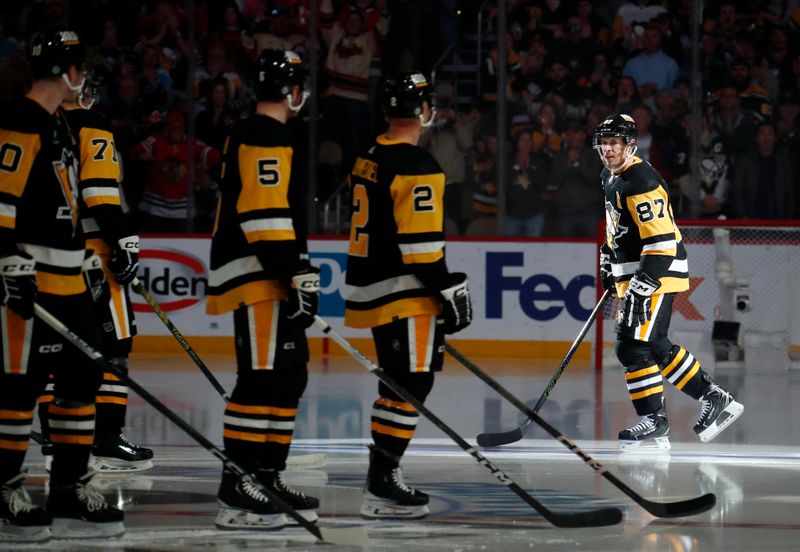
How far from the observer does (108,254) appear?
4.92 metres

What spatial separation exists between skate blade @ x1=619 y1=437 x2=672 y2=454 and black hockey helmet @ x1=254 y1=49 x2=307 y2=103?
8.11ft

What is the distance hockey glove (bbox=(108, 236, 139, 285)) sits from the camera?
4.83 m

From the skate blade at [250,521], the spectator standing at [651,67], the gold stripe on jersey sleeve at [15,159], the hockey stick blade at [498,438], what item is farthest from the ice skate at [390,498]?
the spectator standing at [651,67]

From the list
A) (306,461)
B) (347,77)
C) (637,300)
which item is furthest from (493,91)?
(306,461)

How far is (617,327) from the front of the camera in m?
5.91

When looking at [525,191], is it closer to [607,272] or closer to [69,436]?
[607,272]

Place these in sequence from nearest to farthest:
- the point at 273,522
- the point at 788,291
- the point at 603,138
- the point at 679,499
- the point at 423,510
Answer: the point at 273,522 < the point at 423,510 < the point at 679,499 < the point at 603,138 < the point at 788,291

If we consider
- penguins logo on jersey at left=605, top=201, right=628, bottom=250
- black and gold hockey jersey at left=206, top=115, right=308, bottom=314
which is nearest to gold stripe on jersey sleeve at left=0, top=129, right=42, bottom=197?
black and gold hockey jersey at left=206, top=115, right=308, bottom=314

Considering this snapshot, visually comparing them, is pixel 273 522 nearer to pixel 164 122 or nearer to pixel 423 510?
pixel 423 510

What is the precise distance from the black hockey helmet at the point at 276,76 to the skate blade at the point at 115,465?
5.59 ft

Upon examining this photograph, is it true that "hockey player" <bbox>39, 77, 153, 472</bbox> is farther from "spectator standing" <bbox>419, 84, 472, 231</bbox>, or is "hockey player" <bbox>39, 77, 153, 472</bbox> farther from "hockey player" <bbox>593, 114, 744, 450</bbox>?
"spectator standing" <bbox>419, 84, 472, 231</bbox>

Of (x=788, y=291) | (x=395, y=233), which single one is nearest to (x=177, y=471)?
(x=395, y=233)

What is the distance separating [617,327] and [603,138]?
0.82 meters

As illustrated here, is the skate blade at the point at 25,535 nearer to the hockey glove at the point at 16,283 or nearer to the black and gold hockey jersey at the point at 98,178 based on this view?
the hockey glove at the point at 16,283
